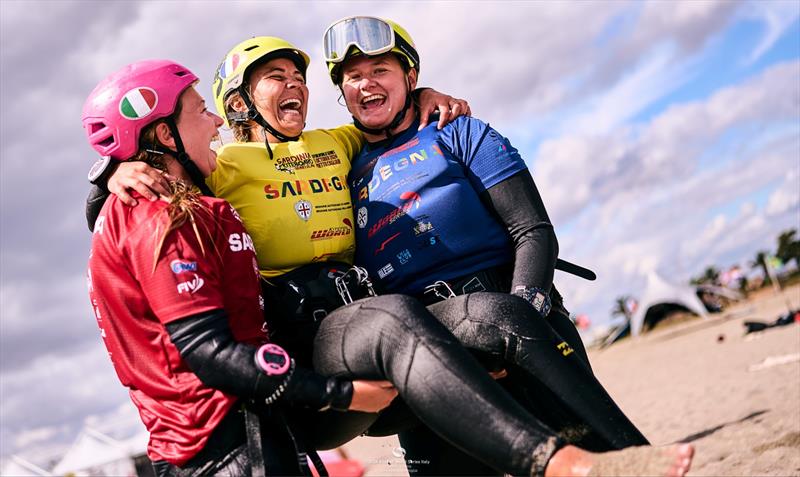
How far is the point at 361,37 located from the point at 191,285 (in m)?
2.18

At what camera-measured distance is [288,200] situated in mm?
3854

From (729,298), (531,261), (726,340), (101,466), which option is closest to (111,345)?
(531,261)

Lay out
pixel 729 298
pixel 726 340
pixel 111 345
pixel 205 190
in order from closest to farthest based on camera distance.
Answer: pixel 111 345
pixel 205 190
pixel 726 340
pixel 729 298

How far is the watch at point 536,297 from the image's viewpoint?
3594mm

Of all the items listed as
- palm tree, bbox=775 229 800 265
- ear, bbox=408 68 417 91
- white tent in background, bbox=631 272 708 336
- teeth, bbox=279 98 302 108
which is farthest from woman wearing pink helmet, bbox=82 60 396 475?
palm tree, bbox=775 229 800 265

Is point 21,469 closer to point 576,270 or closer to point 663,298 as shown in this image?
point 576,270

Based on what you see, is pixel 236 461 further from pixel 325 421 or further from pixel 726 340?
pixel 726 340

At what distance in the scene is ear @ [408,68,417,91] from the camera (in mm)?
4720

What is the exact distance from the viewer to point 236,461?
2.95 meters

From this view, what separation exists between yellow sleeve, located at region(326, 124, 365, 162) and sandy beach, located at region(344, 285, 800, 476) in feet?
6.04

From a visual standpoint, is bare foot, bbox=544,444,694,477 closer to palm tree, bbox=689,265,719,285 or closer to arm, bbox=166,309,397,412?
arm, bbox=166,309,397,412

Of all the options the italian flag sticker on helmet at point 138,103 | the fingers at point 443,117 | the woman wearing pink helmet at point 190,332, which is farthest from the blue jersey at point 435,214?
the italian flag sticker on helmet at point 138,103

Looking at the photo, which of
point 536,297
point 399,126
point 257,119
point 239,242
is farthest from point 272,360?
point 399,126

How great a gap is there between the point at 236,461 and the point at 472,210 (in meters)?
1.77
